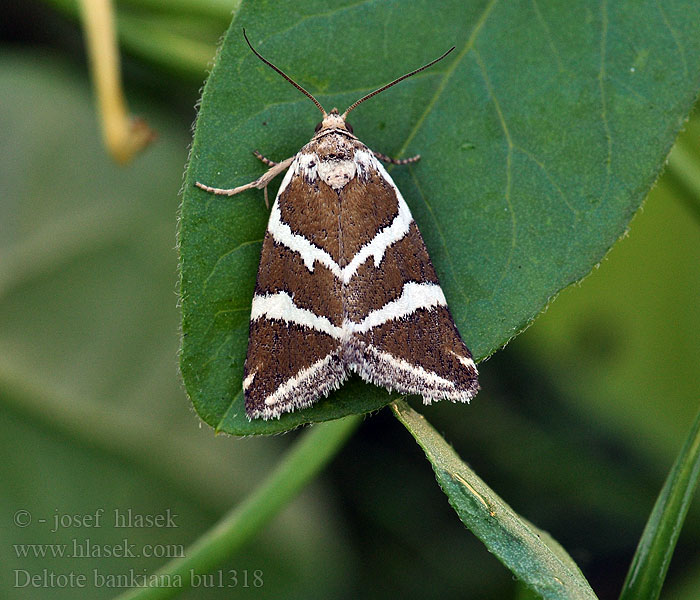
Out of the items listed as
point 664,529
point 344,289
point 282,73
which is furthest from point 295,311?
point 664,529

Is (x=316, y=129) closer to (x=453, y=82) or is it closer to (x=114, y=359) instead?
(x=453, y=82)

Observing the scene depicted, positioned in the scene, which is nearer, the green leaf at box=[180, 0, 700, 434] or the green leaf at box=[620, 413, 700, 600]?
the green leaf at box=[620, 413, 700, 600]

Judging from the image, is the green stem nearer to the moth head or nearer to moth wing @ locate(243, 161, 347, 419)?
moth wing @ locate(243, 161, 347, 419)

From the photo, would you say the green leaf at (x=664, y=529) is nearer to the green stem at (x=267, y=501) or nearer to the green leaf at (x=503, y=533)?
the green leaf at (x=503, y=533)

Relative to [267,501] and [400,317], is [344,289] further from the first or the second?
[267,501]

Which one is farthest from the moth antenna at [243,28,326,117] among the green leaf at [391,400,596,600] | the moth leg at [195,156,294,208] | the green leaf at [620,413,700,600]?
the green leaf at [620,413,700,600]
